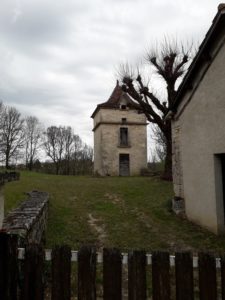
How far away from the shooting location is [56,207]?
12.1 m

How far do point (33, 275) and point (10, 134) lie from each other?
42125 mm

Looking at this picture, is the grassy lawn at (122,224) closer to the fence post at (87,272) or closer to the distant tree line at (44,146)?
the fence post at (87,272)

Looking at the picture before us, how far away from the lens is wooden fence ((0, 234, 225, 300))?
9.93 feet

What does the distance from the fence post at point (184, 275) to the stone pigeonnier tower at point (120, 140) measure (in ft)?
90.4

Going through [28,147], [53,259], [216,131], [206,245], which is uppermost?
[28,147]

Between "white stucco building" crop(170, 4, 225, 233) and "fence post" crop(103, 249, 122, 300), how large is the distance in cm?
545

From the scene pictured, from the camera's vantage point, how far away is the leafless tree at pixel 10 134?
40.5 meters

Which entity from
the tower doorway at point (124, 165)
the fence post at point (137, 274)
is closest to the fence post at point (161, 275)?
the fence post at point (137, 274)

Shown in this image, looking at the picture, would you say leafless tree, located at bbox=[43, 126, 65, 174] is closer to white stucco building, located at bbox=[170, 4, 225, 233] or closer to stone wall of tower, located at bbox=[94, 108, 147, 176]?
stone wall of tower, located at bbox=[94, 108, 147, 176]

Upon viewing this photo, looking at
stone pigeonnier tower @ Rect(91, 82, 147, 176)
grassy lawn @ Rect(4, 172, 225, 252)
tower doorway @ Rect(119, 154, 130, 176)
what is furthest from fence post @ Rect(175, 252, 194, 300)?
tower doorway @ Rect(119, 154, 130, 176)

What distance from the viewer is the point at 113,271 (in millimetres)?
3061

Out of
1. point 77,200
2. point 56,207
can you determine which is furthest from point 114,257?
point 77,200

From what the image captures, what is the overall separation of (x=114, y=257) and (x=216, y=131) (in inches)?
226

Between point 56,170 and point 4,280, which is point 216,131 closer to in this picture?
point 4,280
